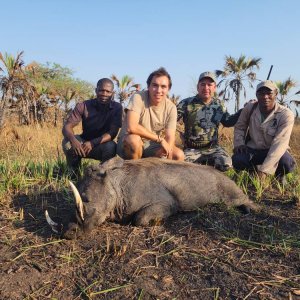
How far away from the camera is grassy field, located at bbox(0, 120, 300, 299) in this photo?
2.49m

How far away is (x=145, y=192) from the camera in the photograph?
3.73 meters

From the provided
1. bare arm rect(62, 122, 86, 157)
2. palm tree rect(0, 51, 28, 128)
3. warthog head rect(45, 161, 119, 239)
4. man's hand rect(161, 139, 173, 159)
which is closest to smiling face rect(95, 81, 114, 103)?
bare arm rect(62, 122, 86, 157)

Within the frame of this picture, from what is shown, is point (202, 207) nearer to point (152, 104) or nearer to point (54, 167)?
point (152, 104)

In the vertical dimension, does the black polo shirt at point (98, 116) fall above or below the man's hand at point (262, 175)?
above

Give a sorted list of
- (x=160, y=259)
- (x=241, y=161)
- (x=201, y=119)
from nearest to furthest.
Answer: (x=160, y=259)
(x=241, y=161)
(x=201, y=119)

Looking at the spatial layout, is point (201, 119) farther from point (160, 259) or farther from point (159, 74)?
point (160, 259)

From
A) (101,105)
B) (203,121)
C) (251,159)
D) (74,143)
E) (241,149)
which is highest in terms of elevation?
(101,105)

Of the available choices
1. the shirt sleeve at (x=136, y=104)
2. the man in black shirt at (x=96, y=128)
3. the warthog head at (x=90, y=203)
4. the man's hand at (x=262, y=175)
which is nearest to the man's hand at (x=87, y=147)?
the man in black shirt at (x=96, y=128)

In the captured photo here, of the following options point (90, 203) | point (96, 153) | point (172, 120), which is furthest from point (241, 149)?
point (90, 203)

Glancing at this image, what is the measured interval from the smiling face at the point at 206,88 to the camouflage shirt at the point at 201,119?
78 millimetres

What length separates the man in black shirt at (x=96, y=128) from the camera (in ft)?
17.6

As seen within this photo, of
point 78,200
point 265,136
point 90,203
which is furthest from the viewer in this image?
point 265,136

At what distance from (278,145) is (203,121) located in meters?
1.19

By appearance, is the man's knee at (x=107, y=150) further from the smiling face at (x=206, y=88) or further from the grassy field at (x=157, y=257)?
the smiling face at (x=206, y=88)
